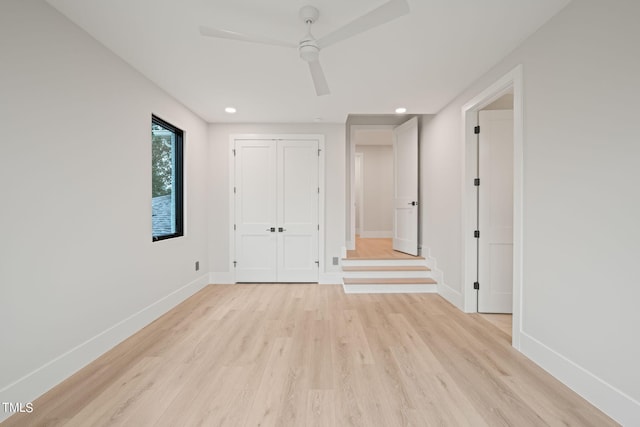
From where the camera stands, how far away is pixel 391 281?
420 cm

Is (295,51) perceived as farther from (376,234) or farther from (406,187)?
(376,234)

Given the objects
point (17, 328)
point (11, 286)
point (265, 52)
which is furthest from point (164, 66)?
point (17, 328)

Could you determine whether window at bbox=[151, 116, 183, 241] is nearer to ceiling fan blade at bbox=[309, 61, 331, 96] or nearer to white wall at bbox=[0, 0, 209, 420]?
white wall at bbox=[0, 0, 209, 420]

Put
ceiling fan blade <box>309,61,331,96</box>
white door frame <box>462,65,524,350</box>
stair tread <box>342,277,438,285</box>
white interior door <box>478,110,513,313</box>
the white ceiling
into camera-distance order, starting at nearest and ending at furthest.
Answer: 1. the white ceiling
2. ceiling fan blade <box>309,61,331,96</box>
3. white door frame <box>462,65,524,350</box>
4. white interior door <box>478,110,513,313</box>
5. stair tread <box>342,277,438,285</box>

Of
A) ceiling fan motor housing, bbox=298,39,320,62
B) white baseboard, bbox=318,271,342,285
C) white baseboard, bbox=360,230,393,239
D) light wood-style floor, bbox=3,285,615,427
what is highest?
ceiling fan motor housing, bbox=298,39,320,62

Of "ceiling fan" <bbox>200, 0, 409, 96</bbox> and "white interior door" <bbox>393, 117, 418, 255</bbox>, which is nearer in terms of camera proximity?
"ceiling fan" <bbox>200, 0, 409, 96</bbox>

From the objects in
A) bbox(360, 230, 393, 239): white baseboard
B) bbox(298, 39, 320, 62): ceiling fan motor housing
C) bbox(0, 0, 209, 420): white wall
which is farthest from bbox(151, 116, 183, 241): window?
bbox(360, 230, 393, 239): white baseboard

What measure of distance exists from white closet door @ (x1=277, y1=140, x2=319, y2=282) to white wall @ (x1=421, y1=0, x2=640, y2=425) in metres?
2.82

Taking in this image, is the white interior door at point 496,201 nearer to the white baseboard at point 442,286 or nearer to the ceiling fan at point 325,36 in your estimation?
the white baseboard at point 442,286

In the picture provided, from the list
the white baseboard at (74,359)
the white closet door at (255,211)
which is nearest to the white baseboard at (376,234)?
the white closet door at (255,211)

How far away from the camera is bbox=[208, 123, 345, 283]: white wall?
4602mm

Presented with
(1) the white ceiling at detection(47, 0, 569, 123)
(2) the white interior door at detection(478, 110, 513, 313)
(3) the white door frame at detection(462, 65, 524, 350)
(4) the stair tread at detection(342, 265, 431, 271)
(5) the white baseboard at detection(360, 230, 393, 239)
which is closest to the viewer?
(1) the white ceiling at detection(47, 0, 569, 123)

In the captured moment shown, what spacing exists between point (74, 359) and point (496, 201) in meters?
4.05

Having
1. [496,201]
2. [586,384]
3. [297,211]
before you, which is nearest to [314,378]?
[586,384]
